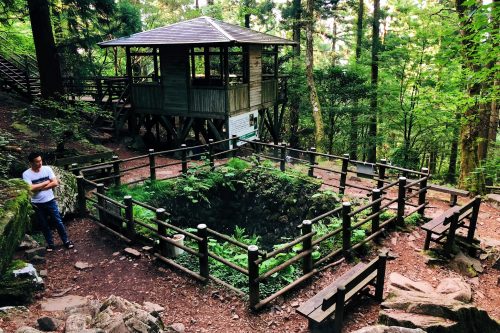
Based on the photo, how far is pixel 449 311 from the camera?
4.99 m

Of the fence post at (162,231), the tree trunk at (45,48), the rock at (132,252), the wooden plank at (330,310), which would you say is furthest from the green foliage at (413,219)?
the tree trunk at (45,48)

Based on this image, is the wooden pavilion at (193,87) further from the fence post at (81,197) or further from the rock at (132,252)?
the rock at (132,252)

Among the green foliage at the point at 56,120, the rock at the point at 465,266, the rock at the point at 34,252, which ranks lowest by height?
the rock at the point at 465,266

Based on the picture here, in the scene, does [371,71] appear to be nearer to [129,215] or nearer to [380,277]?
[380,277]

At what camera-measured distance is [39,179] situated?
23.8 ft

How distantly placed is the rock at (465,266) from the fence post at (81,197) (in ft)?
28.8

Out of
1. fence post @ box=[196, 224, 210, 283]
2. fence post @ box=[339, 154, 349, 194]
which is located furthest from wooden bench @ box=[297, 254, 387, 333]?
fence post @ box=[339, 154, 349, 194]

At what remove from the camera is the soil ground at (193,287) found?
5770 mm

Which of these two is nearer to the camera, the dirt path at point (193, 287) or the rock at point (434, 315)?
the rock at point (434, 315)

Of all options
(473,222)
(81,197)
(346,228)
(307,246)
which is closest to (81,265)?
(81,197)

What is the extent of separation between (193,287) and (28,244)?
3847mm

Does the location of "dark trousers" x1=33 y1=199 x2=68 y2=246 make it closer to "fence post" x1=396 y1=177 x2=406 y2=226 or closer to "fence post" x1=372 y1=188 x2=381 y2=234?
"fence post" x1=372 y1=188 x2=381 y2=234

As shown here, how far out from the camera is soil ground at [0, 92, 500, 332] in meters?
5.77

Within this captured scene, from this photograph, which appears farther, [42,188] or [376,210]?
[376,210]
